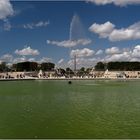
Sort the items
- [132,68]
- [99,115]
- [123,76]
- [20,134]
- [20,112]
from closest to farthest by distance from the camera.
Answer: [20,134]
[99,115]
[20,112]
[123,76]
[132,68]

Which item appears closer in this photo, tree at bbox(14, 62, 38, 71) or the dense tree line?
the dense tree line

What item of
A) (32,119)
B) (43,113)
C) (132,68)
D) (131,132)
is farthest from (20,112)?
(132,68)

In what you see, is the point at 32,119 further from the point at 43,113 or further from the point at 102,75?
the point at 102,75

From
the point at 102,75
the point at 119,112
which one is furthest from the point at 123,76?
the point at 119,112

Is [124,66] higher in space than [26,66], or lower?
lower

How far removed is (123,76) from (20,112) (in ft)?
504

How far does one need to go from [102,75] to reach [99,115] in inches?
6290

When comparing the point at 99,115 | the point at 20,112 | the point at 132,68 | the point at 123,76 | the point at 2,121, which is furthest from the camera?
the point at 132,68

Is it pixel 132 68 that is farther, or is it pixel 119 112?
pixel 132 68

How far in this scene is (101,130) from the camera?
2048 cm

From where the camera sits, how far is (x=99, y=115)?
26.7 m

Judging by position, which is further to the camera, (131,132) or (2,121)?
(2,121)

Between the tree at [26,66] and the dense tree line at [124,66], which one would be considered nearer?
the dense tree line at [124,66]

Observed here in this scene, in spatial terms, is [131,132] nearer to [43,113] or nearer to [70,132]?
[70,132]
